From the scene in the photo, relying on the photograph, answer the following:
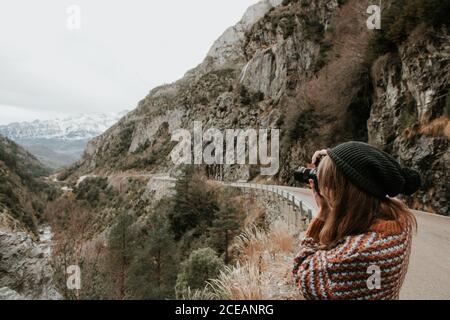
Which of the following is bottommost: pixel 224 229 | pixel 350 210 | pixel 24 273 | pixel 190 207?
pixel 190 207

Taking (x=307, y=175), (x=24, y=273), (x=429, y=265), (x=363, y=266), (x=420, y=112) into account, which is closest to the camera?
(x=363, y=266)

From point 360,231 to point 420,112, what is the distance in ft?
42.7

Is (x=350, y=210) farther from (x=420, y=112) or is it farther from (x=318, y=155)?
(x=420, y=112)

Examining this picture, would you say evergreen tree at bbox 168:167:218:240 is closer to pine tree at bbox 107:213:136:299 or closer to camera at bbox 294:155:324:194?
pine tree at bbox 107:213:136:299

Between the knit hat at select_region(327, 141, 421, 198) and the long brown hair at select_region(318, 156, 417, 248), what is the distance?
5cm

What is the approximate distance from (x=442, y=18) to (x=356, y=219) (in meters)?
14.1

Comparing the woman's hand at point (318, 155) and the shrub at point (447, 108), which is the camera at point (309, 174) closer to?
the woman's hand at point (318, 155)

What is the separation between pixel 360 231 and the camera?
5.47ft

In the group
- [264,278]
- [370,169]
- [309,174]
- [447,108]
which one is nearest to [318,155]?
[309,174]

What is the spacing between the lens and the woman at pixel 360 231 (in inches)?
62.5

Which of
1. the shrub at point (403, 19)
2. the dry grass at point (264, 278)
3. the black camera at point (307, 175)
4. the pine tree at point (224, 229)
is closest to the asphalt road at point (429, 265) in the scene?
the dry grass at point (264, 278)

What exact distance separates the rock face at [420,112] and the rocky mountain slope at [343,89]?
0.04 metres

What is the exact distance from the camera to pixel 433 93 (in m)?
11.8
